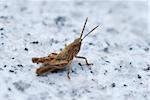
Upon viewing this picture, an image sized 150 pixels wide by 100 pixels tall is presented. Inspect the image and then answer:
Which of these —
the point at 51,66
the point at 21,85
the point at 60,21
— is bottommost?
the point at 21,85

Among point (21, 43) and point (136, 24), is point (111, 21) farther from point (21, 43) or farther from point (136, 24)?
point (21, 43)

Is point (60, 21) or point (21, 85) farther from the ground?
point (60, 21)

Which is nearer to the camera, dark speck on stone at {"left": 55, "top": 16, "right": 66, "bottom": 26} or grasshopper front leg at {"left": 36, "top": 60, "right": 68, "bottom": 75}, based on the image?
grasshopper front leg at {"left": 36, "top": 60, "right": 68, "bottom": 75}

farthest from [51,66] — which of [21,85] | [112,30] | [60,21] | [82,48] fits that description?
[112,30]

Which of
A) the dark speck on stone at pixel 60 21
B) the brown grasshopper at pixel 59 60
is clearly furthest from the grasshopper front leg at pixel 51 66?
the dark speck on stone at pixel 60 21

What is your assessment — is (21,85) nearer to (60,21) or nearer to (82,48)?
(82,48)

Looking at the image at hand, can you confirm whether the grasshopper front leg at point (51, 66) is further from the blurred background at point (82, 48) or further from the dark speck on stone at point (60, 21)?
the dark speck on stone at point (60, 21)

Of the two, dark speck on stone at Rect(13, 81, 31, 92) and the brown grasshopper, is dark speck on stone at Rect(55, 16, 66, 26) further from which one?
dark speck on stone at Rect(13, 81, 31, 92)

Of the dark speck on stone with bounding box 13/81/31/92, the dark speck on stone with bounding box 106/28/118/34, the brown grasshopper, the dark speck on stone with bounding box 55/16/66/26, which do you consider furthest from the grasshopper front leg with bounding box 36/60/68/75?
the dark speck on stone with bounding box 106/28/118/34

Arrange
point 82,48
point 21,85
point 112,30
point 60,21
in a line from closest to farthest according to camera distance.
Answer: point 21,85, point 82,48, point 60,21, point 112,30

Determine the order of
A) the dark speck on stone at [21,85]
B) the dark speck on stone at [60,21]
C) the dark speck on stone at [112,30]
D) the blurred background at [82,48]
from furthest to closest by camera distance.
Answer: the dark speck on stone at [112,30] → the dark speck on stone at [60,21] → the blurred background at [82,48] → the dark speck on stone at [21,85]

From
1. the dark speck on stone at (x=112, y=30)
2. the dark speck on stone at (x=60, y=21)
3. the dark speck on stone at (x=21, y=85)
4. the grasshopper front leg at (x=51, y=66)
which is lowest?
the dark speck on stone at (x=21, y=85)
